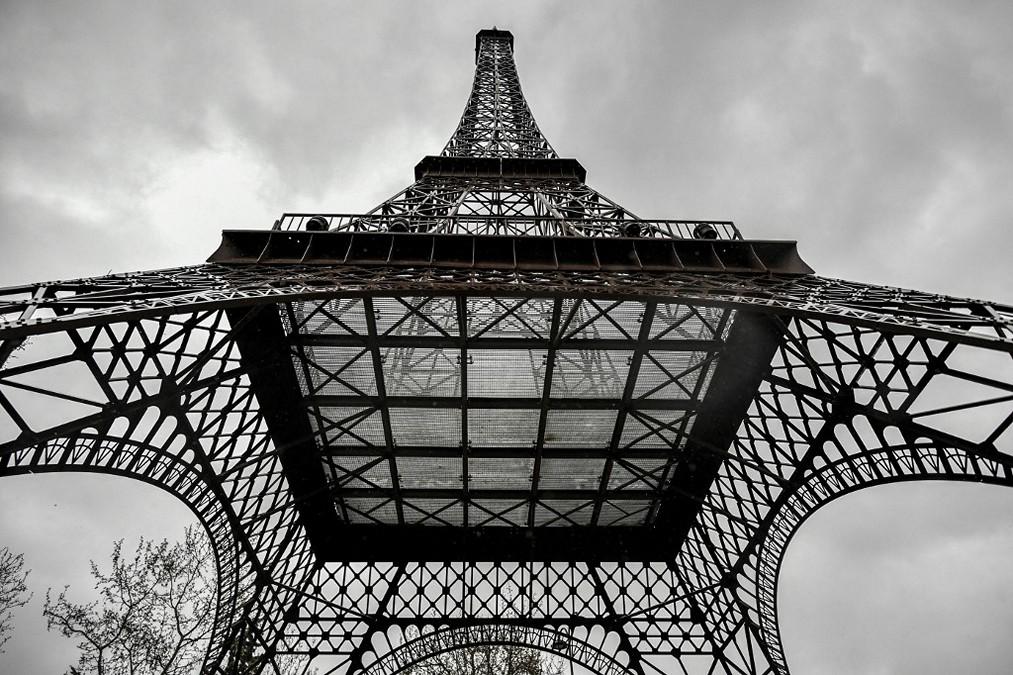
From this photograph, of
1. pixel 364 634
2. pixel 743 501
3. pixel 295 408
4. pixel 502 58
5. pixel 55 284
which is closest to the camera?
pixel 55 284

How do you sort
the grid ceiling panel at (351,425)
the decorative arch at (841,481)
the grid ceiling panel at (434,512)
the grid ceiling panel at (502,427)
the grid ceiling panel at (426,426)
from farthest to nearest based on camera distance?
the grid ceiling panel at (434,512)
the grid ceiling panel at (502,427)
the grid ceiling panel at (426,426)
the grid ceiling panel at (351,425)
the decorative arch at (841,481)

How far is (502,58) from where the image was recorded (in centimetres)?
5222

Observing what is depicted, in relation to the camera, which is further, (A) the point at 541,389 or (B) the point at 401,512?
(B) the point at 401,512

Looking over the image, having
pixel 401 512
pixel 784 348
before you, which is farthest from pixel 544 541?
pixel 784 348

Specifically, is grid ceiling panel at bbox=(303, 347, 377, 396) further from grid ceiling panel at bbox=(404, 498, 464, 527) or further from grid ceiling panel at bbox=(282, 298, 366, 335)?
grid ceiling panel at bbox=(404, 498, 464, 527)

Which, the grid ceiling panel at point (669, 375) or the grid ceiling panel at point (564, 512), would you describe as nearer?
the grid ceiling panel at point (669, 375)

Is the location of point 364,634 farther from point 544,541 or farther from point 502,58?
point 502,58

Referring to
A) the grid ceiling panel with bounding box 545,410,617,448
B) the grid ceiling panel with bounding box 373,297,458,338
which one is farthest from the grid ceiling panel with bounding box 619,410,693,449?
the grid ceiling panel with bounding box 373,297,458,338

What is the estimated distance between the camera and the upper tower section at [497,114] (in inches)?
1352

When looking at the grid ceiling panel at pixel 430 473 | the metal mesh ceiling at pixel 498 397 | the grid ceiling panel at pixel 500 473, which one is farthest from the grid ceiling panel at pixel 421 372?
the grid ceiling panel at pixel 500 473

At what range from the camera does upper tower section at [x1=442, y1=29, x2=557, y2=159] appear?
34344mm

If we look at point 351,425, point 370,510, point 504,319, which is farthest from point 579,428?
point 370,510

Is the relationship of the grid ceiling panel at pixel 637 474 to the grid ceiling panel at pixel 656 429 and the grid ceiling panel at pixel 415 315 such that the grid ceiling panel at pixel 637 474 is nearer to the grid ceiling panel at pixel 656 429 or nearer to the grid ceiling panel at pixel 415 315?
the grid ceiling panel at pixel 656 429

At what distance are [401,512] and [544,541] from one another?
6.33 meters
